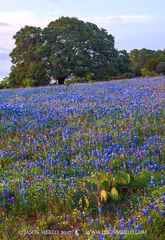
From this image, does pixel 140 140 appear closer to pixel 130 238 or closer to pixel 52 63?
pixel 130 238

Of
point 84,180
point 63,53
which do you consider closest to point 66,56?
point 63,53

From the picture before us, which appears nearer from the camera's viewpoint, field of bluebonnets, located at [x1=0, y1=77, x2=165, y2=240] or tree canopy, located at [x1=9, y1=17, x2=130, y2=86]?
field of bluebonnets, located at [x1=0, y1=77, x2=165, y2=240]

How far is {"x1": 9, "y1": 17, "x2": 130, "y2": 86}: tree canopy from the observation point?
38.8 m

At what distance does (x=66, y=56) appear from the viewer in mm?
39375

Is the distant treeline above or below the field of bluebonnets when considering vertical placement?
above

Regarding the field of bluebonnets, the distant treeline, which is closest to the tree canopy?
the distant treeline

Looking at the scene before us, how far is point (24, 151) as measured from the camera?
6.35 metres

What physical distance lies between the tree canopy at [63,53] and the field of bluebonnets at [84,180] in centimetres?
2964

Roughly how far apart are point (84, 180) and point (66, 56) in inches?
1427

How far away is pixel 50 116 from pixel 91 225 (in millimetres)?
5790

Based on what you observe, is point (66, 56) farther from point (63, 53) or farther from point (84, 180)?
point (84, 180)

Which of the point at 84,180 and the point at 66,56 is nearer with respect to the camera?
the point at 84,180

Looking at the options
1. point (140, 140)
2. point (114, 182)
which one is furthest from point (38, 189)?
point (140, 140)

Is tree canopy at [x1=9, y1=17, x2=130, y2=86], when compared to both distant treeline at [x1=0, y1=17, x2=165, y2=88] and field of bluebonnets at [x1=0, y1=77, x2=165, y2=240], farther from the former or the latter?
field of bluebonnets at [x1=0, y1=77, x2=165, y2=240]
